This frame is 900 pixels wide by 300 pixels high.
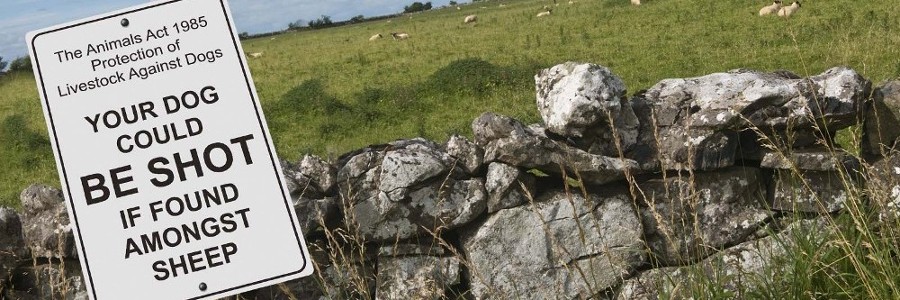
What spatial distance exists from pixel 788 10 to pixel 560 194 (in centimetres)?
1568

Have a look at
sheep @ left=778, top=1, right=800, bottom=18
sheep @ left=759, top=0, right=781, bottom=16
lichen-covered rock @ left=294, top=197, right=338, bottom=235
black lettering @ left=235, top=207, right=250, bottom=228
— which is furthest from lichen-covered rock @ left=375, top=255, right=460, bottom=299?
sheep @ left=759, top=0, right=781, bottom=16

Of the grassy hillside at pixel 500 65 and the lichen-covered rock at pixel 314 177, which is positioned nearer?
the lichen-covered rock at pixel 314 177

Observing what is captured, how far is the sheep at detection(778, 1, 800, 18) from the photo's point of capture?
20078mm

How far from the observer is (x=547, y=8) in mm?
32531

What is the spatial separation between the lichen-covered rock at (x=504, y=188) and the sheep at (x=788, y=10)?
15198 millimetres

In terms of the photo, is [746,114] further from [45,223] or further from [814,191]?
[45,223]

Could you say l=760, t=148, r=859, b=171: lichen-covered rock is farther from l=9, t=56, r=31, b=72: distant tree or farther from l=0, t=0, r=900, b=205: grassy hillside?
l=9, t=56, r=31, b=72: distant tree

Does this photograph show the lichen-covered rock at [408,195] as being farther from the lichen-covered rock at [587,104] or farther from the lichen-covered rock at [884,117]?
the lichen-covered rock at [884,117]

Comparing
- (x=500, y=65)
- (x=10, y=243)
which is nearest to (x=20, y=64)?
(x=500, y=65)

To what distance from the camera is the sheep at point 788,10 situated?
65.9 feet

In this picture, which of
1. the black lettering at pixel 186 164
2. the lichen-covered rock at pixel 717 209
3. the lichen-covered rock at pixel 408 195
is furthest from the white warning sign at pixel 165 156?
the lichen-covered rock at pixel 717 209

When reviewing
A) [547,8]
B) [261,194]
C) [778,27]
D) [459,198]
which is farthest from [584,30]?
[261,194]

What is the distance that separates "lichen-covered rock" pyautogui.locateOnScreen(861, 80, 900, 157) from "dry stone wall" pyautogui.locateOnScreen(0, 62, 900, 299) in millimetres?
10

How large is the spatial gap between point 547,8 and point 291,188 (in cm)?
2714
